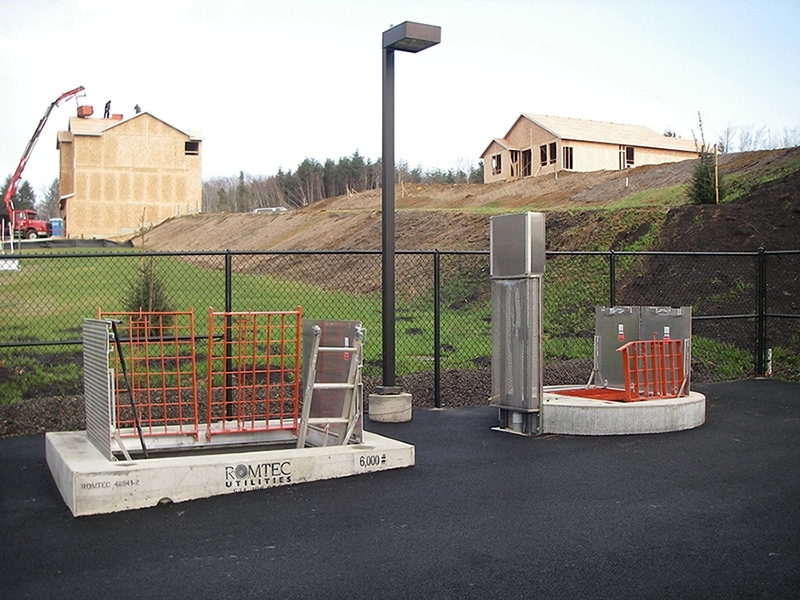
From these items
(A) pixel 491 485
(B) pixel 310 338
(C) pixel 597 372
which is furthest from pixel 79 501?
(C) pixel 597 372

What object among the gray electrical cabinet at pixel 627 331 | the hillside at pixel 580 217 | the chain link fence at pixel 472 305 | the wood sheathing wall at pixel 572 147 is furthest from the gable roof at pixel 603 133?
the gray electrical cabinet at pixel 627 331

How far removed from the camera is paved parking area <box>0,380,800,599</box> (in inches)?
194

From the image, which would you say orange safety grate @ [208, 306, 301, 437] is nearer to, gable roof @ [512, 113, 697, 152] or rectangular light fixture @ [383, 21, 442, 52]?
rectangular light fixture @ [383, 21, 442, 52]

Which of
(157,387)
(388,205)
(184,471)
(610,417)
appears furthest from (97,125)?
(184,471)

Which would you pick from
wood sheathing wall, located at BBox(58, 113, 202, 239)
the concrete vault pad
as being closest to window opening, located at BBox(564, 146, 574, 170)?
wood sheathing wall, located at BBox(58, 113, 202, 239)

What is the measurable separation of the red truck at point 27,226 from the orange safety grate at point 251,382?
187 ft

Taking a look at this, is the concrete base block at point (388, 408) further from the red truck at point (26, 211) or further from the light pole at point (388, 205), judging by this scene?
the red truck at point (26, 211)

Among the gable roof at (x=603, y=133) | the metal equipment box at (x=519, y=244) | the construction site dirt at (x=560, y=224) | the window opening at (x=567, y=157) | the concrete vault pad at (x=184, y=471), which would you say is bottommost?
the concrete vault pad at (x=184, y=471)

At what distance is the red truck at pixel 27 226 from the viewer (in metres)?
63.8

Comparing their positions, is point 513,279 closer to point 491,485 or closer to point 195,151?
point 491,485

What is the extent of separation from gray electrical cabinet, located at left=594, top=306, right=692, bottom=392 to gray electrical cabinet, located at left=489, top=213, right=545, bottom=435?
Answer: 165cm

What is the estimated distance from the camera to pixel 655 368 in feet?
32.0

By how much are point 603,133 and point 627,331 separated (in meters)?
48.7

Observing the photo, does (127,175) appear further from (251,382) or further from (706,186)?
(251,382)
